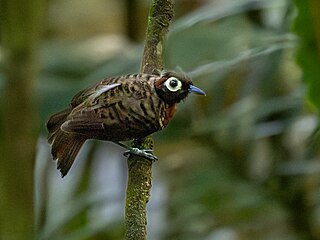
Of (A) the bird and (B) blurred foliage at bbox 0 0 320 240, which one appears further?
(B) blurred foliage at bbox 0 0 320 240

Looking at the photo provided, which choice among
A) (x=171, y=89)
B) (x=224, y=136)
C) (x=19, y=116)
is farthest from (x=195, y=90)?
(x=224, y=136)

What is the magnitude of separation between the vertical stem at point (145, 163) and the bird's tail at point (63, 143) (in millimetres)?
30

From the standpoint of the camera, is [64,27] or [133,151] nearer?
[133,151]

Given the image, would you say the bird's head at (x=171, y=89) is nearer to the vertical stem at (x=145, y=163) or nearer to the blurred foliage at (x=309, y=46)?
Answer: the vertical stem at (x=145, y=163)

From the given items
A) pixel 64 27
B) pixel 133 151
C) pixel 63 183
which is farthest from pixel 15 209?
pixel 64 27

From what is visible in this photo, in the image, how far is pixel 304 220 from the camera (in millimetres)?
1215

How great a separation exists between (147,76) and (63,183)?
1473 millimetres

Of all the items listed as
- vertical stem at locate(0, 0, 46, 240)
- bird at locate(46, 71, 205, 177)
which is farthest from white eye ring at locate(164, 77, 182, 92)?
vertical stem at locate(0, 0, 46, 240)

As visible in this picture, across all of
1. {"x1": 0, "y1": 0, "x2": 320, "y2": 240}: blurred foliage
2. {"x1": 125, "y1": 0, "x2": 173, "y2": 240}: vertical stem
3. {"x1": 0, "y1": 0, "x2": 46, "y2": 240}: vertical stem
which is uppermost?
{"x1": 0, "y1": 0, "x2": 320, "y2": 240}: blurred foliage

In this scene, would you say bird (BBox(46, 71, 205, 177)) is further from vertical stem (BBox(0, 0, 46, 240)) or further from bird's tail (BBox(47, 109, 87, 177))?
vertical stem (BBox(0, 0, 46, 240))

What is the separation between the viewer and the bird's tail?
0.34 metres

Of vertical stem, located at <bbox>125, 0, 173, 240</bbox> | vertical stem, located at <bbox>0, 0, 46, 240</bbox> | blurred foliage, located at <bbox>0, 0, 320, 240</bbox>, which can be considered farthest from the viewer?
blurred foliage, located at <bbox>0, 0, 320, 240</bbox>

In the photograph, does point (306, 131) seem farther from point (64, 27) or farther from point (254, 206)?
point (64, 27)

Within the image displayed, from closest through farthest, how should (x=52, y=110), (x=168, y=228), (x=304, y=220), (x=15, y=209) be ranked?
(x=15, y=209)
(x=52, y=110)
(x=304, y=220)
(x=168, y=228)
